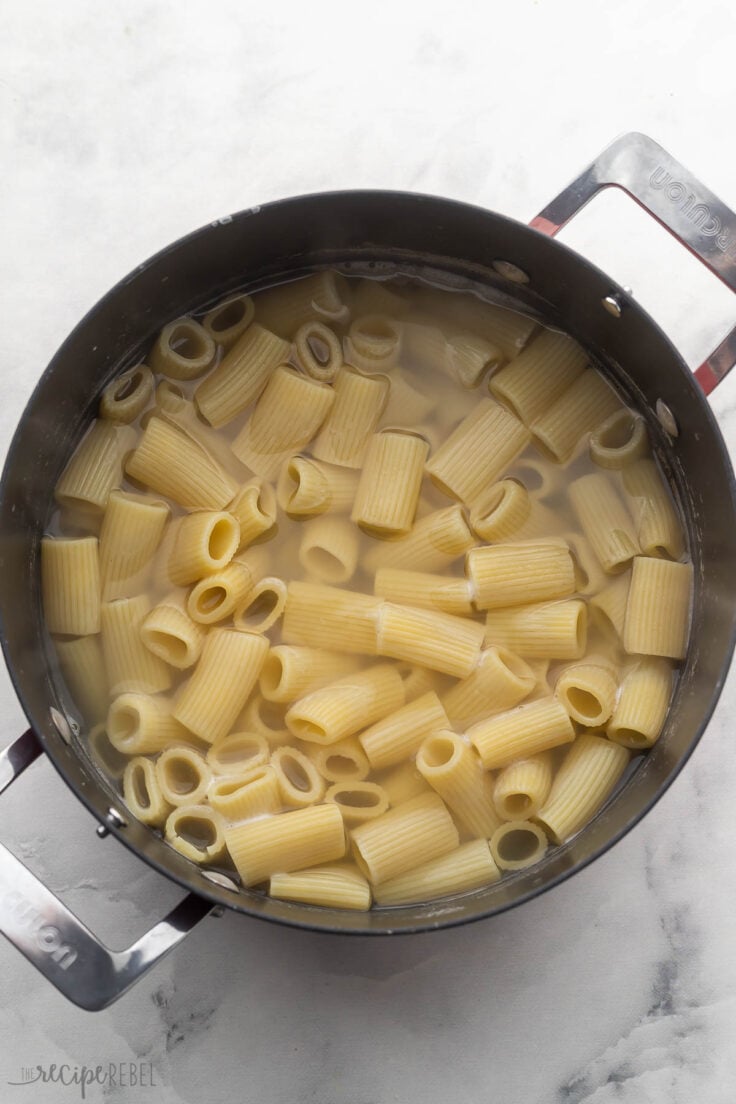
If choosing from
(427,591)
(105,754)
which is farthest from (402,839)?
(105,754)

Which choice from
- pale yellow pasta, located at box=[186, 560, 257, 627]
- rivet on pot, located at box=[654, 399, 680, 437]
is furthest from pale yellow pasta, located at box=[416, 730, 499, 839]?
rivet on pot, located at box=[654, 399, 680, 437]

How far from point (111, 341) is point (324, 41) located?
736 millimetres

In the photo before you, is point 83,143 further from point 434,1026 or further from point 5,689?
point 434,1026

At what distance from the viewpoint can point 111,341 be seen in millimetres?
1834

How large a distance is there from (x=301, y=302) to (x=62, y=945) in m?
1.11

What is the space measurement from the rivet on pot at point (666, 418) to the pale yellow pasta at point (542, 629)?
326 millimetres

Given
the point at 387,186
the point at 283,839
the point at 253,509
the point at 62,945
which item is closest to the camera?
the point at 62,945

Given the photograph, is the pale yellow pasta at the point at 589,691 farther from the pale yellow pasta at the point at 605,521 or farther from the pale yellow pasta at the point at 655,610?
the pale yellow pasta at the point at 605,521

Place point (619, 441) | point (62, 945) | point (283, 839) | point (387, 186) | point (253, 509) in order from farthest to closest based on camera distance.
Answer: point (387, 186) < point (619, 441) < point (253, 509) < point (283, 839) < point (62, 945)

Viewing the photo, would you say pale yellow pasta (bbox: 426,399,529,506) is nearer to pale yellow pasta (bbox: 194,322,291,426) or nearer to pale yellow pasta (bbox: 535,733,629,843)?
pale yellow pasta (bbox: 194,322,291,426)

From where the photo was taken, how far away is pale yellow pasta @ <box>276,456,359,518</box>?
1.82m

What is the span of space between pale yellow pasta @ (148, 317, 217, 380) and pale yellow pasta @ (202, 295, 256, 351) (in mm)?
18

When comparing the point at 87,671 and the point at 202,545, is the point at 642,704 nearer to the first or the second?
the point at 202,545

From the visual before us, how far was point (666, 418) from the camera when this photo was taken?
6.08ft
